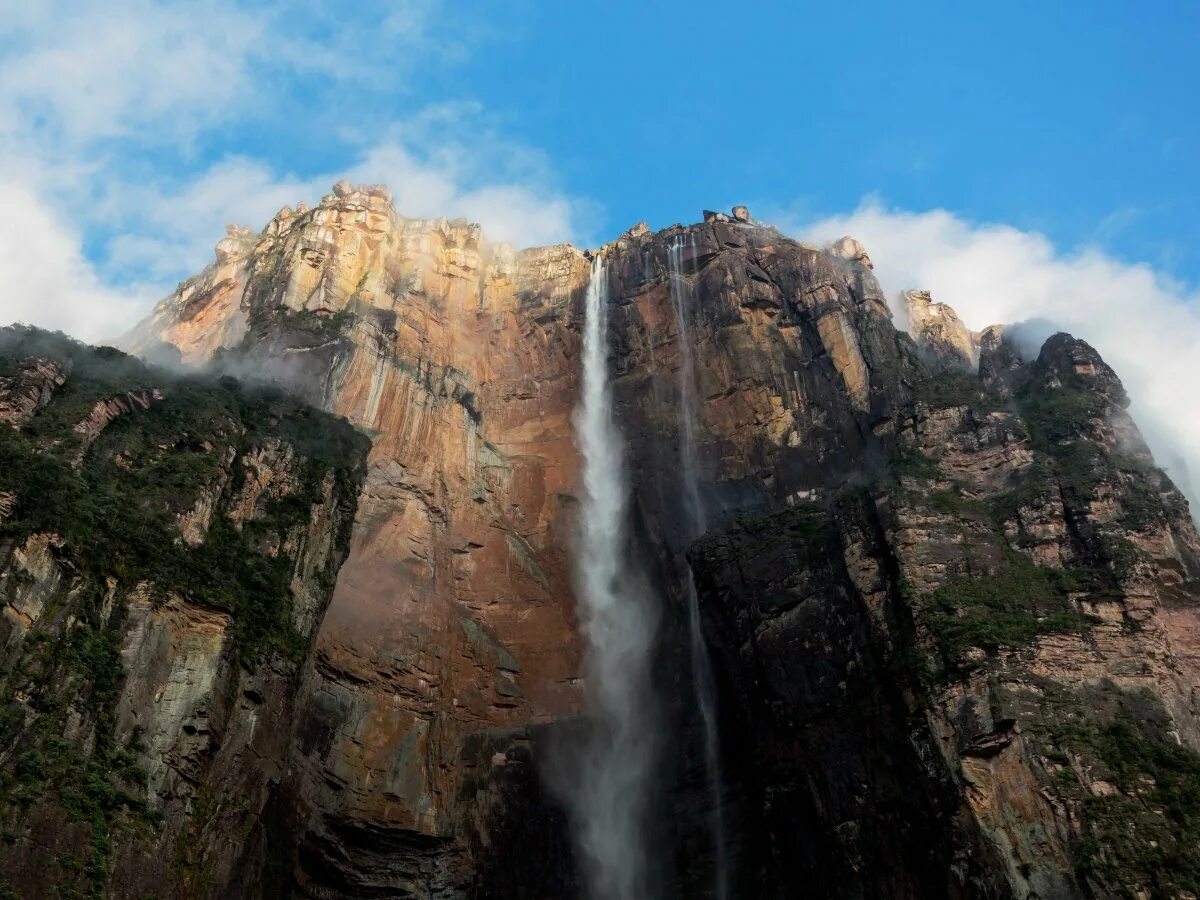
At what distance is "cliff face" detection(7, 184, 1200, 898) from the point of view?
23.6 meters

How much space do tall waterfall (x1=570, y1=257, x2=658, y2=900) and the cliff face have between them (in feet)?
2.56

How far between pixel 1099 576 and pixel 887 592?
19.2 feet

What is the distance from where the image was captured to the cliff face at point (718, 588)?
2364cm

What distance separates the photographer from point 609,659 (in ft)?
118

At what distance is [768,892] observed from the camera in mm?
26906

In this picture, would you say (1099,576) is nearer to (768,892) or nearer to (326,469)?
(768,892)

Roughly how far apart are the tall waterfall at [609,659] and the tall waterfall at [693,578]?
2.18 m

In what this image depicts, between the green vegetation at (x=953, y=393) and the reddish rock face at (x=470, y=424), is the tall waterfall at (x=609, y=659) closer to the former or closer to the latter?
the reddish rock face at (x=470, y=424)

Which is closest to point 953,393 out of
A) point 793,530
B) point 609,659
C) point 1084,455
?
point 1084,455

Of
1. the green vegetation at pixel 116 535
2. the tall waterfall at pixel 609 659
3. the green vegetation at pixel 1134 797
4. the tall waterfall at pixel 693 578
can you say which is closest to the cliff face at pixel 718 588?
the green vegetation at pixel 1134 797

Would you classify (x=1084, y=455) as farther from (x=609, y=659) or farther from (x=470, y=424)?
(x=470, y=424)

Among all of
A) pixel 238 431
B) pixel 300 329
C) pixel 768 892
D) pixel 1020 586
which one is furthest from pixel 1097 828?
pixel 300 329

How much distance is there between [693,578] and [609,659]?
4.63 m

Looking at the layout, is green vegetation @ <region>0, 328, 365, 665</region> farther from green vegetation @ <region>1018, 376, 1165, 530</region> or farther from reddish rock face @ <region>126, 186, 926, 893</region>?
green vegetation @ <region>1018, 376, 1165, 530</region>
